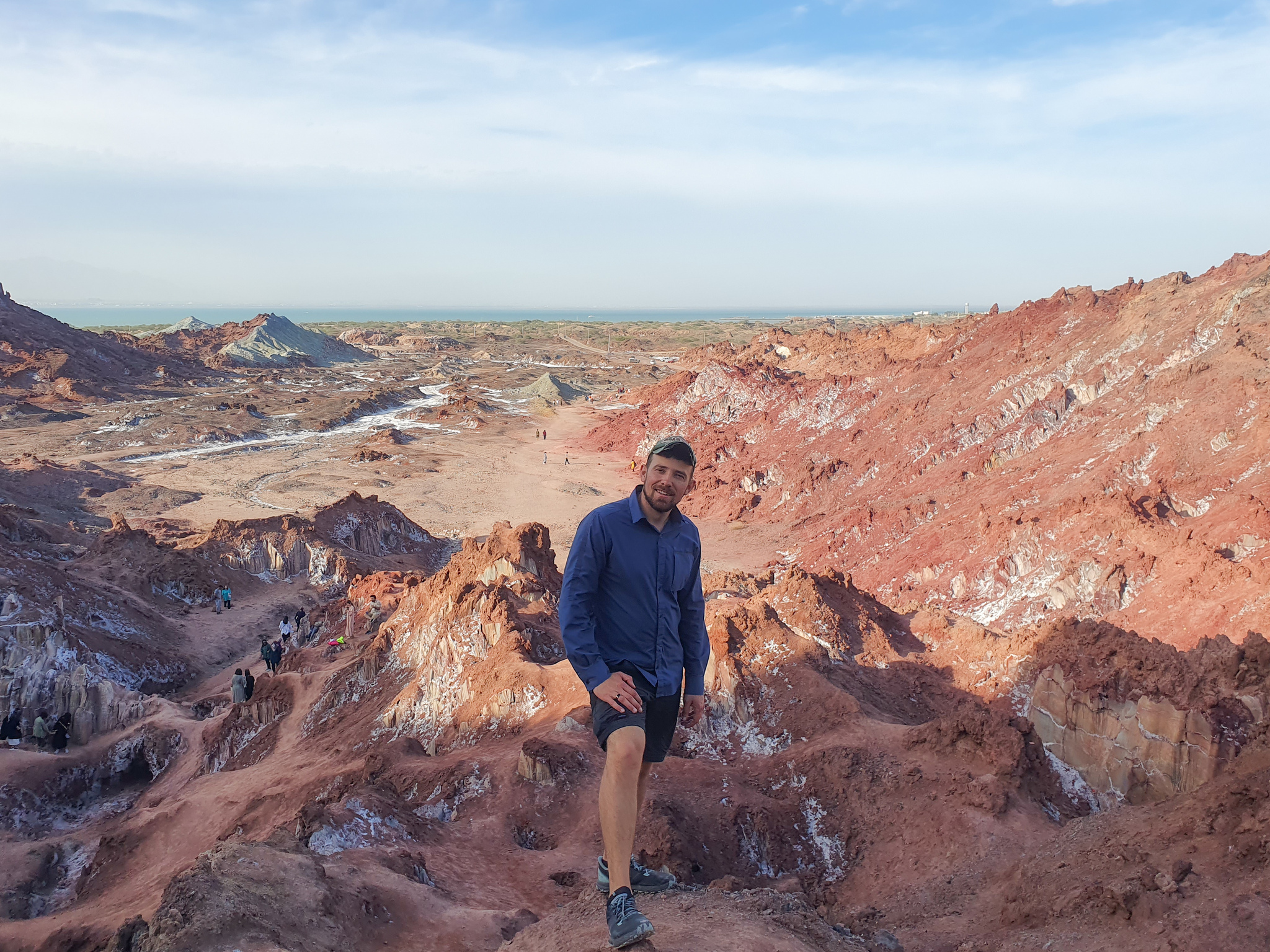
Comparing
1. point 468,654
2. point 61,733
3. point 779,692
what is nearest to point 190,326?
point 61,733

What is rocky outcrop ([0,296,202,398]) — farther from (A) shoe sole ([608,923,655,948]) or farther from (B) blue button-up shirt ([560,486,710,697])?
(A) shoe sole ([608,923,655,948])

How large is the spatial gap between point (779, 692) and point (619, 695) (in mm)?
8883

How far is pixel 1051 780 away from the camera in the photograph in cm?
998

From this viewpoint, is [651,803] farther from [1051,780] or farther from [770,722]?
[1051,780]

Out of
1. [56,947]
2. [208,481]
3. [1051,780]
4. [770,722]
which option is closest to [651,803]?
[770,722]

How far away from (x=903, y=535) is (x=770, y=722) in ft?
49.8

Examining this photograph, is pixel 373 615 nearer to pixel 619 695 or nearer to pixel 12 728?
pixel 12 728

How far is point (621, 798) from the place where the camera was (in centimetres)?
411

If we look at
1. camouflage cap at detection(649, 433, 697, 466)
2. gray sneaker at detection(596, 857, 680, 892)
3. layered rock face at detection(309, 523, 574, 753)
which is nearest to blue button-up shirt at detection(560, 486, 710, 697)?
camouflage cap at detection(649, 433, 697, 466)

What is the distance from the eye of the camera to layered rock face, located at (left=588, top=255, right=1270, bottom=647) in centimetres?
1766

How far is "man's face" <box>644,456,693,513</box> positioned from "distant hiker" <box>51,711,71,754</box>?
16161 millimetres

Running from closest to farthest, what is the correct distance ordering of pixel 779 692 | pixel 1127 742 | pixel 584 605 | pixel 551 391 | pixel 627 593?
pixel 584 605
pixel 627 593
pixel 1127 742
pixel 779 692
pixel 551 391

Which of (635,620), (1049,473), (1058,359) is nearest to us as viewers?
(635,620)

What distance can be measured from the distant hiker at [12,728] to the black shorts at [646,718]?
16.1 metres
